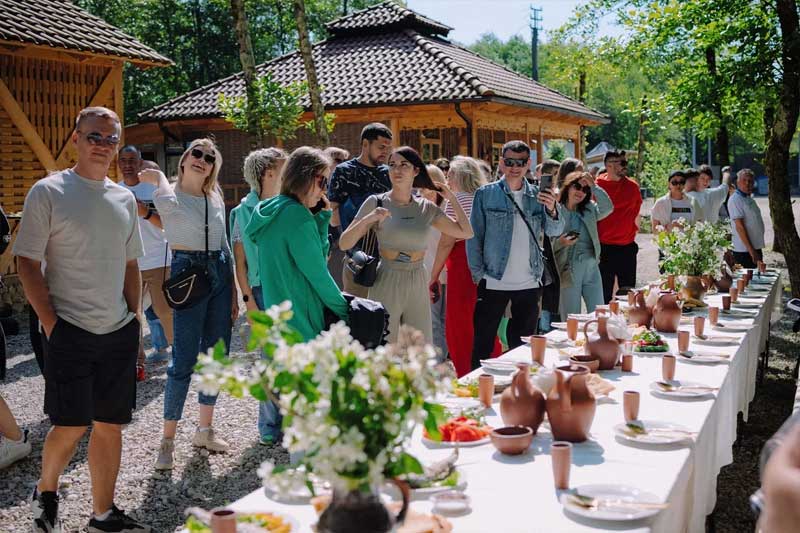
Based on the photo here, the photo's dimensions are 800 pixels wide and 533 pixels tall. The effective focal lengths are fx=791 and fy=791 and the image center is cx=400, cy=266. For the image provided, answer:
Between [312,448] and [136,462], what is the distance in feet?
12.1

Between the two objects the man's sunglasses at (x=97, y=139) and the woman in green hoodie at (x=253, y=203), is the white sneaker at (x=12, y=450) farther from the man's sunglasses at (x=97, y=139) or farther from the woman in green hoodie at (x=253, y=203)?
the man's sunglasses at (x=97, y=139)

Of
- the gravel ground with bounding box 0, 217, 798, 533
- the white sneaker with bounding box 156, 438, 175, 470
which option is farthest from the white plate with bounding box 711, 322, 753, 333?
the white sneaker with bounding box 156, 438, 175, 470

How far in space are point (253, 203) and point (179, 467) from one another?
5.45 ft

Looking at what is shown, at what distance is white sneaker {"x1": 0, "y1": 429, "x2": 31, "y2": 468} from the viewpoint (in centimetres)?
457

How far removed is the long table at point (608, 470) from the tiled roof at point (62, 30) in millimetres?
10472

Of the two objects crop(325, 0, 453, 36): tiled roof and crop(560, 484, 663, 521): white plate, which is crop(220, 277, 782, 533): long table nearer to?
crop(560, 484, 663, 521): white plate

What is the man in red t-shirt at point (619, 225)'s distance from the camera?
7770mm

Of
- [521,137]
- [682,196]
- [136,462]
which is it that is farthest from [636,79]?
[136,462]

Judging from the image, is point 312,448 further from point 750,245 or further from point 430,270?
point 750,245

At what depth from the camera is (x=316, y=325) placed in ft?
12.8

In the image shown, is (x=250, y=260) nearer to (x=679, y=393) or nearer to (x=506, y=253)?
(x=506, y=253)

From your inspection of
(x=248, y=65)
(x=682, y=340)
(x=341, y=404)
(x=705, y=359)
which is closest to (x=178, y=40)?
(x=248, y=65)

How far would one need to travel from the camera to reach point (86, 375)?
11.1 ft

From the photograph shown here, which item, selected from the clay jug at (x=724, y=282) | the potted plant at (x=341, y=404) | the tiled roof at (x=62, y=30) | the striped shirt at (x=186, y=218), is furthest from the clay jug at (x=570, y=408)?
the tiled roof at (x=62, y=30)
